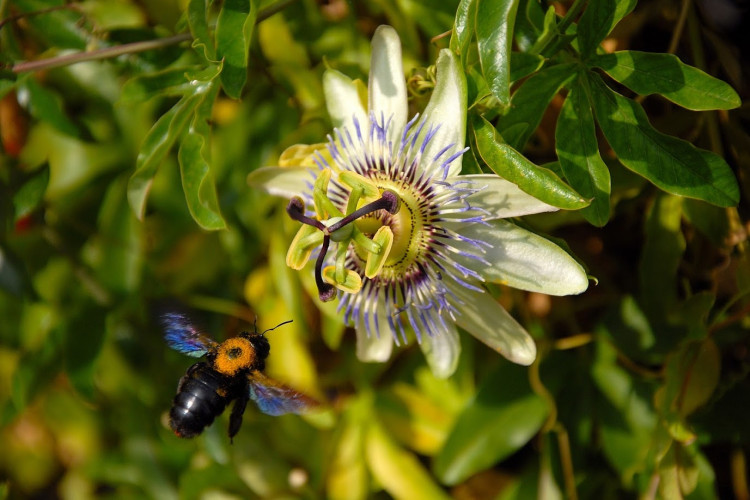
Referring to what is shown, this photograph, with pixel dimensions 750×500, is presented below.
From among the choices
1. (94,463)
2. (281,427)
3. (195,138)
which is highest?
(195,138)

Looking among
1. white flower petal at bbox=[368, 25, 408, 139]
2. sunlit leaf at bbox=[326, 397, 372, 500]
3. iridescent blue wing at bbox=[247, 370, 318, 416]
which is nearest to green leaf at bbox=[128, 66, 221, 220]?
white flower petal at bbox=[368, 25, 408, 139]

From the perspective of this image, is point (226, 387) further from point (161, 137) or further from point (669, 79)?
point (669, 79)

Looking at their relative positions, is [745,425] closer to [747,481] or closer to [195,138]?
[747,481]

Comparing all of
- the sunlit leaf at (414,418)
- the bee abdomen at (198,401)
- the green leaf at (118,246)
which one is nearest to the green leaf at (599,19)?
the bee abdomen at (198,401)

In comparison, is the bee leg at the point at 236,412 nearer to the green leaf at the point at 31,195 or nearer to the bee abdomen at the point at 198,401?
the bee abdomen at the point at 198,401

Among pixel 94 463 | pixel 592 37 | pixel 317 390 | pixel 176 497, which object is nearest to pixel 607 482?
pixel 317 390
